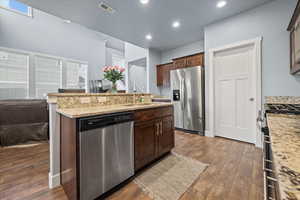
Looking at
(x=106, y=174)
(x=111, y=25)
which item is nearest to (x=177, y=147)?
(x=106, y=174)

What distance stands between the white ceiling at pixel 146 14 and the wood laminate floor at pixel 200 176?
2.84m

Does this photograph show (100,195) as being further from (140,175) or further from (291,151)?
(291,151)

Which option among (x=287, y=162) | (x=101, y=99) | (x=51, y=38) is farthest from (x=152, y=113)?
(x=51, y=38)

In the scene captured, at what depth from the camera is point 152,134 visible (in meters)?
1.95

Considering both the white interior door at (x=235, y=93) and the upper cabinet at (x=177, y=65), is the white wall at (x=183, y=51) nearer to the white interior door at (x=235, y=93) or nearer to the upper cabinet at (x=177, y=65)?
the upper cabinet at (x=177, y=65)

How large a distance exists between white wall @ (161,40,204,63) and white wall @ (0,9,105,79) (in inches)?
127

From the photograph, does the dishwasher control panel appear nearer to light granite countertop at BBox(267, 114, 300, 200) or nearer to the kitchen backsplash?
light granite countertop at BBox(267, 114, 300, 200)

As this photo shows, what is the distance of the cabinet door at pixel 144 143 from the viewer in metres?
1.71

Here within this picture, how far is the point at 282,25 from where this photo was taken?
235 cm

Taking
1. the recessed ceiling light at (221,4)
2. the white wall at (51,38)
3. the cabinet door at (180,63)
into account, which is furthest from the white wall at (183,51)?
the white wall at (51,38)

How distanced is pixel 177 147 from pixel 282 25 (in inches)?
118

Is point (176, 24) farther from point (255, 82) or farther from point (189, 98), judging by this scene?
point (255, 82)

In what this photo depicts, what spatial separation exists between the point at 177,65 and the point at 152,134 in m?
2.83

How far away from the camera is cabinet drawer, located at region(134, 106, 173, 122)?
1.73 metres
